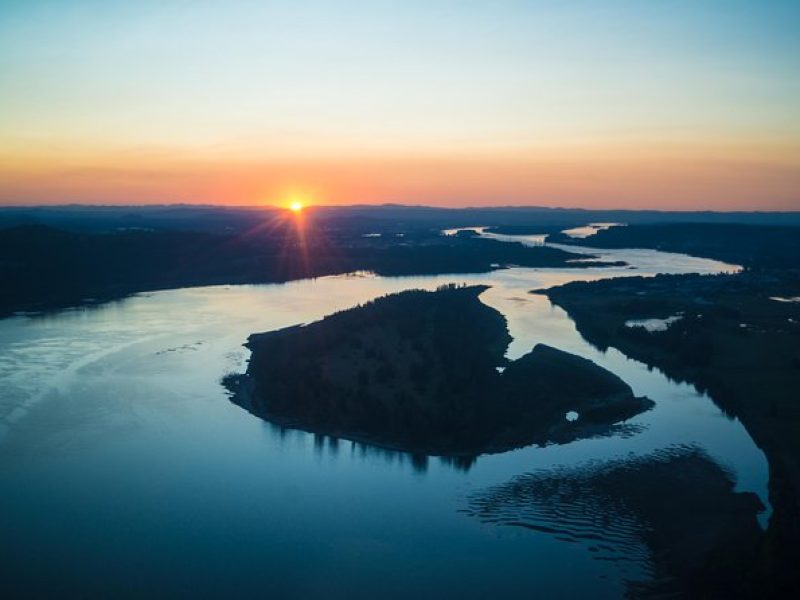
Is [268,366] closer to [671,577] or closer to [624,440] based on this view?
[624,440]

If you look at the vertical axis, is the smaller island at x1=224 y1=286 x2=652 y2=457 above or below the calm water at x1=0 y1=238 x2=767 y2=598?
above

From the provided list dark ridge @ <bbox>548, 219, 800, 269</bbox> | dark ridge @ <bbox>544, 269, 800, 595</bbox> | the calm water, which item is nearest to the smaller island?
the calm water

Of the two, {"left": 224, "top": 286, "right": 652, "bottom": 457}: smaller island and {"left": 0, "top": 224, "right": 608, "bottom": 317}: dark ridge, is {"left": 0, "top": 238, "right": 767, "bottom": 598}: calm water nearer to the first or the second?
{"left": 224, "top": 286, "right": 652, "bottom": 457}: smaller island

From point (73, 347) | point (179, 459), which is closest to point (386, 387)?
point (179, 459)

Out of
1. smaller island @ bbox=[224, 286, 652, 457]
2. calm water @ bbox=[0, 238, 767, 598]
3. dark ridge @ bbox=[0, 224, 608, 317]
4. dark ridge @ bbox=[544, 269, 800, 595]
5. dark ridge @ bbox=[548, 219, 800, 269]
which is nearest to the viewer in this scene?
calm water @ bbox=[0, 238, 767, 598]

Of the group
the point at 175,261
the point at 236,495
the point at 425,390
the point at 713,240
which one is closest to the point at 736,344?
the point at 425,390
